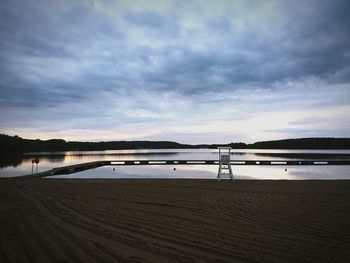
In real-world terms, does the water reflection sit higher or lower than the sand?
lower

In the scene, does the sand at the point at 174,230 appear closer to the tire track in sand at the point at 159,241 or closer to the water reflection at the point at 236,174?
the tire track in sand at the point at 159,241

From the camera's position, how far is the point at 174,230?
5.52 m

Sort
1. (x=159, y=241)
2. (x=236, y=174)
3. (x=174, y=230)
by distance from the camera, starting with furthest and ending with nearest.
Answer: (x=236, y=174), (x=174, y=230), (x=159, y=241)

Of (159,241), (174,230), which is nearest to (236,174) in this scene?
(174,230)

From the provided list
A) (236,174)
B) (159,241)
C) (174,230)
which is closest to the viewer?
(159,241)

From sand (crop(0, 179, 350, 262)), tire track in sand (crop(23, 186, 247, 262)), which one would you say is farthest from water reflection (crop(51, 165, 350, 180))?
tire track in sand (crop(23, 186, 247, 262))

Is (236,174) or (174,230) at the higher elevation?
(174,230)

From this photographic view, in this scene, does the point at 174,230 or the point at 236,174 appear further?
the point at 236,174

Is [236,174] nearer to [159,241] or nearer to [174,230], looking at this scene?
[174,230]

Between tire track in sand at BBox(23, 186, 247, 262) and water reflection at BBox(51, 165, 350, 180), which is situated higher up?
tire track in sand at BBox(23, 186, 247, 262)

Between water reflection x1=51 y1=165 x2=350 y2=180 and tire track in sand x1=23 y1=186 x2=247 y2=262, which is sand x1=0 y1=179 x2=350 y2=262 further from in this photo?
water reflection x1=51 y1=165 x2=350 y2=180

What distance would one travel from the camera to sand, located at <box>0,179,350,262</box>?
4191 millimetres

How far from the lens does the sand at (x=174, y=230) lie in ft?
13.8

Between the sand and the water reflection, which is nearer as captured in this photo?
the sand
